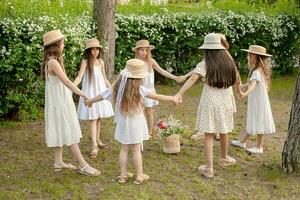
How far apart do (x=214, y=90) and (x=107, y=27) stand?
4702mm

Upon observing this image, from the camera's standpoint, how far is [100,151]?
7328 mm

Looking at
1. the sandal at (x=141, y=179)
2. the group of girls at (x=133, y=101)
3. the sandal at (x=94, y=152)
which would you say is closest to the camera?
the group of girls at (x=133, y=101)

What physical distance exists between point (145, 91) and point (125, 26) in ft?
20.4

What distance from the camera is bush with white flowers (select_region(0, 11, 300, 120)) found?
850 cm

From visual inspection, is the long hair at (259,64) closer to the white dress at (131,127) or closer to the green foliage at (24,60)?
the white dress at (131,127)

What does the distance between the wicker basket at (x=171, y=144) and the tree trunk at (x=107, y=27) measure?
3436mm

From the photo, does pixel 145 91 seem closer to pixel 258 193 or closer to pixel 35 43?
pixel 258 193

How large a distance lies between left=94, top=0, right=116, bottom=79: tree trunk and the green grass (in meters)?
0.55

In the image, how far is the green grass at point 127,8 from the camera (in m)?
8.86

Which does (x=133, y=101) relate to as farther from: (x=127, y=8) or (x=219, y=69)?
(x=127, y=8)

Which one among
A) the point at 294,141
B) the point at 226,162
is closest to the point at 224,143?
the point at 226,162

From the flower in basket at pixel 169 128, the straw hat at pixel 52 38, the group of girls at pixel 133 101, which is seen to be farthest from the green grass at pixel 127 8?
the flower in basket at pixel 169 128

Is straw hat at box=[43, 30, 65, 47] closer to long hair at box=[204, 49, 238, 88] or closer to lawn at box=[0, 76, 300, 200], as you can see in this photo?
lawn at box=[0, 76, 300, 200]

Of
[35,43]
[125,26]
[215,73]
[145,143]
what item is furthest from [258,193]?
[125,26]
